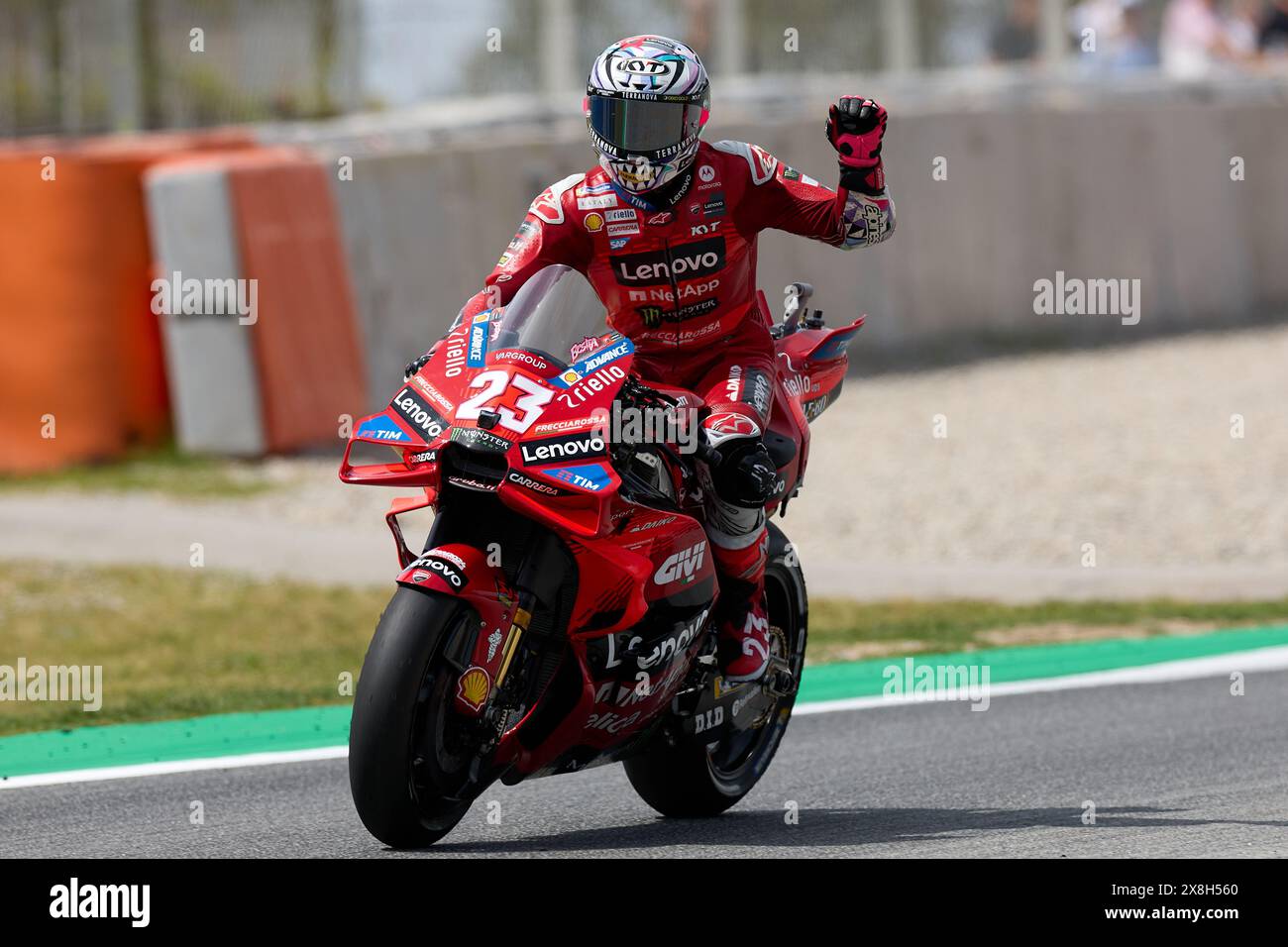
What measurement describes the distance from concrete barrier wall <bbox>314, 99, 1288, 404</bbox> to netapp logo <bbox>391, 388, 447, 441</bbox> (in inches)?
400

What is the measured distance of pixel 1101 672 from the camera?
31.1 ft

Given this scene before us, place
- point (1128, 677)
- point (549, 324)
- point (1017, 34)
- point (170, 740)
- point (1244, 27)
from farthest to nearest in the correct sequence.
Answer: point (1244, 27), point (1017, 34), point (1128, 677), point (170, 740), point (549, 324)

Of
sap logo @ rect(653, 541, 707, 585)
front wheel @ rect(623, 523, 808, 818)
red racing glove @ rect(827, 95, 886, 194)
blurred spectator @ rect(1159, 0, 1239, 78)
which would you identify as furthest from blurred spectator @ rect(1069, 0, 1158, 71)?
sap logo @ rect(653, 541, 707, 585)

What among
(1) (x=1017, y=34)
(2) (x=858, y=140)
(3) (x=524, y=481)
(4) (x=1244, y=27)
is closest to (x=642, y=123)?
(2) (x=858, y=140)

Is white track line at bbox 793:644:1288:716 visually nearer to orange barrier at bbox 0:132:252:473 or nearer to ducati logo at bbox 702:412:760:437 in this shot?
ducati logo at bbox 702:412:760:437

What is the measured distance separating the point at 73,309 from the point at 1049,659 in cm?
770

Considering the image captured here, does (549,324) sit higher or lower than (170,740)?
higher

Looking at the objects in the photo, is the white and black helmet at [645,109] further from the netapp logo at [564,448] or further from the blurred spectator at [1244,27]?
the blurred spectator at [1244,27]

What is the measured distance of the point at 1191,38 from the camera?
67.9 ft

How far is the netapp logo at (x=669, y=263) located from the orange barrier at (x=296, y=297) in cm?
862

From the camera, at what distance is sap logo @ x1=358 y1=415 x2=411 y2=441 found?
18.3ft

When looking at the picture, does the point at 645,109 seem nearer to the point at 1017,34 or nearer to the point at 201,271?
the point at 201,271

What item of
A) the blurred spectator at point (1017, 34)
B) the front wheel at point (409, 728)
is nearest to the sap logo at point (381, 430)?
the front wheel at point (409, 728)
